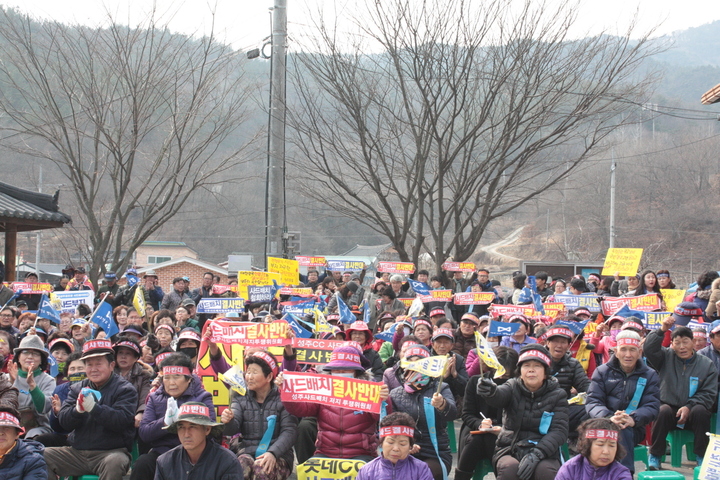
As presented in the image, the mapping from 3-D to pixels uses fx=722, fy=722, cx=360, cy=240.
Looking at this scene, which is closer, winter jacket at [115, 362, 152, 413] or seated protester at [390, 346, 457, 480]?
seated protester at [390, 346, 457, 480]

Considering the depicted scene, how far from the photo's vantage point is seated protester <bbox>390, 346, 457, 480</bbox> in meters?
6.54

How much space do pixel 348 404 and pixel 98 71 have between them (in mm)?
13893

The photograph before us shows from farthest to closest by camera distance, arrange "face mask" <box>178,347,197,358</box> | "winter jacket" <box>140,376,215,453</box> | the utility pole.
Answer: the utility pole, "face mask" <box>178,347,197,358</box>, "winter jacket" <box>140,376,215,453</box>

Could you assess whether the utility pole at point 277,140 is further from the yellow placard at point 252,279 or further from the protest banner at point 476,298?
the protest banner at point 476,298

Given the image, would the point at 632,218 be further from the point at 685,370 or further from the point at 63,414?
the point at 63,414

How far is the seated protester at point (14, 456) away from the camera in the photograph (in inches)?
211

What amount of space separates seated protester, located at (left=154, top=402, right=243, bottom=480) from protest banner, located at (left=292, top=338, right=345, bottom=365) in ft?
8.60

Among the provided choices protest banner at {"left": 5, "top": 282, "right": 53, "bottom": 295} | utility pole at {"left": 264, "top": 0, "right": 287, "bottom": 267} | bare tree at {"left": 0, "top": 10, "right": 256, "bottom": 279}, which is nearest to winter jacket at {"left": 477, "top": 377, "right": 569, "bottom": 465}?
utility pole at {"left": 264, "top": 0, "right": 287, "bottom": 267}

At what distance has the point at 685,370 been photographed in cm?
794

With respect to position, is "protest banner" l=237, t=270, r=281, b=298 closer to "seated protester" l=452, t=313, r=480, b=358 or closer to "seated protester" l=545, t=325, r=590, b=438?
"seated protester" l=452, t=313, r=480, b=358

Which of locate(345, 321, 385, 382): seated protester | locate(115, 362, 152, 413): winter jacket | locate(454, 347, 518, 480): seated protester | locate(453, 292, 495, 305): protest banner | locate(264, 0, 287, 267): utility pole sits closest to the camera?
locate(454, 347, 518, 480): seated protester

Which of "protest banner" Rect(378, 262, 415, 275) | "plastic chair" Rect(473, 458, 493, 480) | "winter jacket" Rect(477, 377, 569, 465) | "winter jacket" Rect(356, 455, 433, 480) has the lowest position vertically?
"plastic chair" Rect(473, 458, 493, 480)

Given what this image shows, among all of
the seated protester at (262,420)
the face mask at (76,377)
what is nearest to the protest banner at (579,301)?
the seated protester at (262,420)

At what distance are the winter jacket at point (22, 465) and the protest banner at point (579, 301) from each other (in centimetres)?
865
